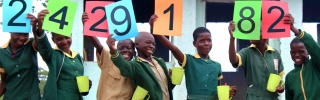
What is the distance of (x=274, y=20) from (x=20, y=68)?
2459 millimetres

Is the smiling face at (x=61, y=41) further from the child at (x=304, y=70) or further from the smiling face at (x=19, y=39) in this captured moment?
the child at (x=304, y=70)

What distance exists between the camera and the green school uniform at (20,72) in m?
5.11

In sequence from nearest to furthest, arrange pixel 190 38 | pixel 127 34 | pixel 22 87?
pixel 127 34, pixel 22 87, pixel 190 38

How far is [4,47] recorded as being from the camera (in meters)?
5.18

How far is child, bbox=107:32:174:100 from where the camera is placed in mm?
4762

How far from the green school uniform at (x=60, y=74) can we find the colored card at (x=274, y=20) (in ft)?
5.99

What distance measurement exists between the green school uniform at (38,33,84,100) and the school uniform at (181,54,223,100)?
1.05 m

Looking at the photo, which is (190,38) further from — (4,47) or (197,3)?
(4,47)

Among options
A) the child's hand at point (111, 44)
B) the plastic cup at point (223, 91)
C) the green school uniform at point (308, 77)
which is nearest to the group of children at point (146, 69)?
the green school uniform at point (308, 77)

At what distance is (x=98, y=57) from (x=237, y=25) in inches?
52.8

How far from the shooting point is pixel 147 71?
4.92m

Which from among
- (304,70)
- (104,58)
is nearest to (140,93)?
(104,58)

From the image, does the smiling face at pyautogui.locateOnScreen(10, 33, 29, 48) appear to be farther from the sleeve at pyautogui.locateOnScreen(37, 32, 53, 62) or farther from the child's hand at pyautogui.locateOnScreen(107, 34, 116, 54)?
the child's hand at pyautogui.locateOnScreen(107, 34, 116, 54)

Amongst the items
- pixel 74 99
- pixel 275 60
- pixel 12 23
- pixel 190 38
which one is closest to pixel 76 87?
pixel 74 99
